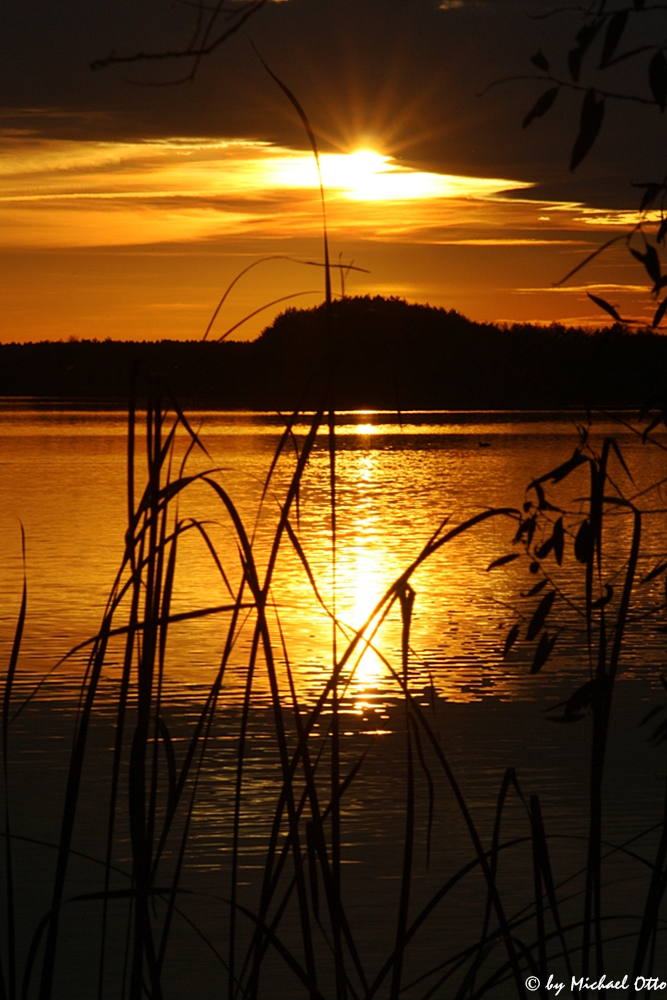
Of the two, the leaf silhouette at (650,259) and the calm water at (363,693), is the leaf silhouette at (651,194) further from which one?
the calm water at (363,693)

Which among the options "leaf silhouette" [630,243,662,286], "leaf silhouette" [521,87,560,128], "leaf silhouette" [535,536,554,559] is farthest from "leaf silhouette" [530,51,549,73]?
"leaf silhouette" [535,536,554,559]

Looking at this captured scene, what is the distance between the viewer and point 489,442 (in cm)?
2938

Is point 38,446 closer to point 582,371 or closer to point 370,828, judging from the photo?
point 370,828

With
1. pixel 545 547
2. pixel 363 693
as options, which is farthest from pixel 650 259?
pixel 363 693

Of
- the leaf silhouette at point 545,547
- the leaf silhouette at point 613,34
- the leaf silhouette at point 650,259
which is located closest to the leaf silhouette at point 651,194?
the leaf silhouette at point 650,259

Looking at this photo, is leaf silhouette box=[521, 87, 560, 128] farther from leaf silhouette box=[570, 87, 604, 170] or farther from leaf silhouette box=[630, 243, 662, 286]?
leaf silhouette box=[630, 243, 662, 286]

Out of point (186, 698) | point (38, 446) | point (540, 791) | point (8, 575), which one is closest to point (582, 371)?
point (540, 791)

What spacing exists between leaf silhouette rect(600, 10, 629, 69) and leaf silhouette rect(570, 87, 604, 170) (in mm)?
81

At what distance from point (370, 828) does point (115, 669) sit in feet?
8.55

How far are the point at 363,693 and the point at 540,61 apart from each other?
468 cm

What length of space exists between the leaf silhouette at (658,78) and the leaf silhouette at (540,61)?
0.51 feet

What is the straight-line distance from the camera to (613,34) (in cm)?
188

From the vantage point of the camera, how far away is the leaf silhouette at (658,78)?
6.32ft

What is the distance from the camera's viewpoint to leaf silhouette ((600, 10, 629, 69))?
6.06 feet
